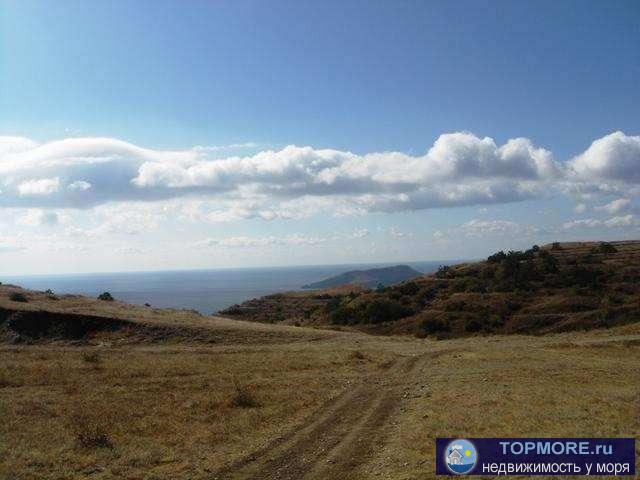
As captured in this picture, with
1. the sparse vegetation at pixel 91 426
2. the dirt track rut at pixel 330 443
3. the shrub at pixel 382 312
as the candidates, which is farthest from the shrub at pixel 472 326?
the sparse vegetation at pixel 91 426

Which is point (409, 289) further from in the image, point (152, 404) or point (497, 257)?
point (152, 404)

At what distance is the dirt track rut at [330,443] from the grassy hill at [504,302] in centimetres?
3197

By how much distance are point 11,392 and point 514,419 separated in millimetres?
18414

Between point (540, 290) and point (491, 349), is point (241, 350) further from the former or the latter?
point (540, 290)

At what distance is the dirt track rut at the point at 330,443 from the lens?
12055 millimetres

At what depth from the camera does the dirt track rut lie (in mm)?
12055

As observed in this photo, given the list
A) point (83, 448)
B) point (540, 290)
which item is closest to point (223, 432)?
point (83, 448)

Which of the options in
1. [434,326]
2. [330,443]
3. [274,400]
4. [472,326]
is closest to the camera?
[330,443]

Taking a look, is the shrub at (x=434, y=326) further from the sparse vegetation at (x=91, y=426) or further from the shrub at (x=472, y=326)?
the sparse vegetation at (x=91, y=426)

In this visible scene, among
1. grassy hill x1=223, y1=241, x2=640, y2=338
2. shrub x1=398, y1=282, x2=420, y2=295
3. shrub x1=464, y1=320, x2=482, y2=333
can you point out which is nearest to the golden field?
shrub x1=464, y1=320, x2=482, y2=333
